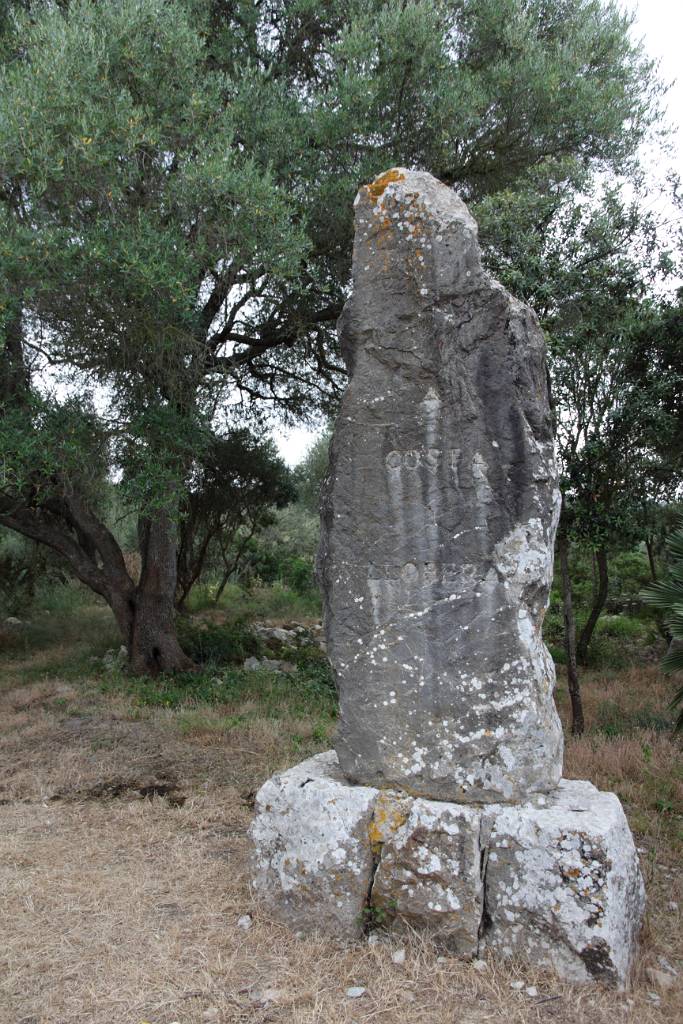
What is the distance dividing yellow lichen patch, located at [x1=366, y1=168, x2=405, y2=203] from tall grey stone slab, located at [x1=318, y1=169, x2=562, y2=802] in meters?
0.01

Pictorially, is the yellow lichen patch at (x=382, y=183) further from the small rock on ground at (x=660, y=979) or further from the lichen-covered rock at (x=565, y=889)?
the small rock on ground at (x=660, y=979)

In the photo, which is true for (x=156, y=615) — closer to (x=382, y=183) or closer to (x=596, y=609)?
(x=596, y=609)

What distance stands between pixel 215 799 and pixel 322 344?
8.43 meters

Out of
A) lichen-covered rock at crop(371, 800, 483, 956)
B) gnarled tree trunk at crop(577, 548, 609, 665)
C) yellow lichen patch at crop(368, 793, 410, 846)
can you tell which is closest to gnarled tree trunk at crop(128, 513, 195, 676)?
gnarled tree trunk at crop(577, 548, 609, 665)

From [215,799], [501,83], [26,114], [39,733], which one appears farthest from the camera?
[501,83]

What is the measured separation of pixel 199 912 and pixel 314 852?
858mm

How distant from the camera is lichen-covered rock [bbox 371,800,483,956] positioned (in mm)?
4246

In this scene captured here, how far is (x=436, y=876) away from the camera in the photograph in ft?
14.1

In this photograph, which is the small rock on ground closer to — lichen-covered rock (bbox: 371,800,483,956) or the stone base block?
the stone base block

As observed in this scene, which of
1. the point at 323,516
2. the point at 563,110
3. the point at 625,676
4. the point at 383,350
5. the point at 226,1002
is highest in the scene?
the point at 563,110

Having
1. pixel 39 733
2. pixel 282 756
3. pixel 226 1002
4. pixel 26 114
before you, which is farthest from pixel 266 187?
pixel 226 1002

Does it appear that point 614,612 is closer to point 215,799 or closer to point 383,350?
point 215,799

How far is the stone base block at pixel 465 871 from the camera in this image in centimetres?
404

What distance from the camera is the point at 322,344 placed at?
13.4 m
